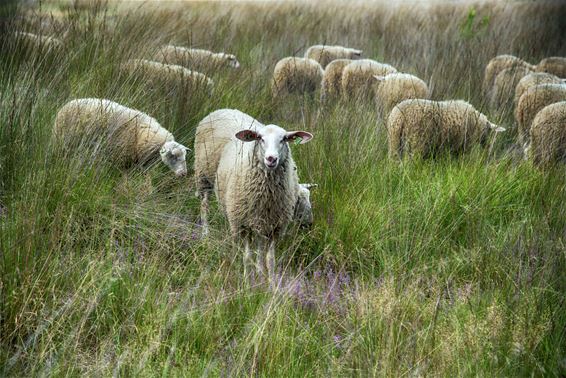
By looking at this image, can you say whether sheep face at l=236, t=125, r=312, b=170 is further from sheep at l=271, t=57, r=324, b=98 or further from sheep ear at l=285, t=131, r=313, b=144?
sheep at l=271, t=57, r=324, b=98

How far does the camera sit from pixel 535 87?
6.81 metres

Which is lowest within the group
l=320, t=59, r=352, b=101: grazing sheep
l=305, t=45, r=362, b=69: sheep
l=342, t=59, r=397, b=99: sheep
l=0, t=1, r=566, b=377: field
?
l=305, t=45, r=362, b=69: sheep

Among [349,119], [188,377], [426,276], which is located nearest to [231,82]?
[349,119]

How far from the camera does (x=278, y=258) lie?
4109 mm

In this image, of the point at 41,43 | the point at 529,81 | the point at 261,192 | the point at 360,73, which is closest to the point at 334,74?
the point at 360,73

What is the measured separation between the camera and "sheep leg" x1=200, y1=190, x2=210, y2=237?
154 inches

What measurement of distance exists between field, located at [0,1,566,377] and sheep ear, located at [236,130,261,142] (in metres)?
0.48

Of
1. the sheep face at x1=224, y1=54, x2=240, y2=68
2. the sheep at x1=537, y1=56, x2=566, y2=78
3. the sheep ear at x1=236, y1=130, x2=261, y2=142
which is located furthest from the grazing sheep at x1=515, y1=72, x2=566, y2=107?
the sheep ear at x1=236, y1=130, x2=261, y2=142

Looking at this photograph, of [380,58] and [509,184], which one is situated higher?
[509,184]

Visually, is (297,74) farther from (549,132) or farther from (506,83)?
(549,132)

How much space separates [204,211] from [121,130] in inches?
36.2

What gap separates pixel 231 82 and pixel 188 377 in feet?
12.6

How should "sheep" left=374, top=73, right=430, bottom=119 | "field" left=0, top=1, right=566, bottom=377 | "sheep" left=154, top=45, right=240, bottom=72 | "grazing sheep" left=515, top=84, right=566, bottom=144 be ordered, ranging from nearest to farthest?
"field" left=0, top=1, right=566, bottom=377
"sheep" left=154, top=45, right=240, bottom=72
"grazing sheep" left=515, top=84, right=566, bottom=144
"sheep" left=374, top=73, right=430, bottom=119

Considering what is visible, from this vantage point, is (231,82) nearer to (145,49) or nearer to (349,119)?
(145,49)
